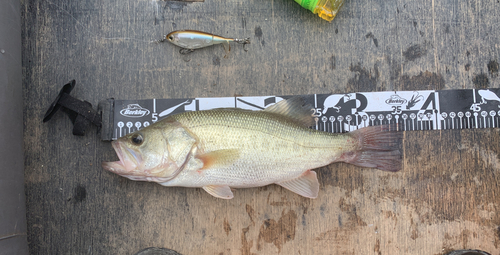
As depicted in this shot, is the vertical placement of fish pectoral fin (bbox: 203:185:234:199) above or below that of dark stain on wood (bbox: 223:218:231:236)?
above

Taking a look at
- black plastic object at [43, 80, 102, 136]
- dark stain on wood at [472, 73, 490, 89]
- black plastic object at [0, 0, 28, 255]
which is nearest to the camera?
black plastic object at [0, 0, 28, 255]

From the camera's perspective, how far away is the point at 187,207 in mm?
2270

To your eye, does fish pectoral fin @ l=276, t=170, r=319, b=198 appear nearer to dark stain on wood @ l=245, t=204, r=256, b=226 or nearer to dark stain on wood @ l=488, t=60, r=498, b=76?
dark stain on wood @ l=245, t=204, r=256, b=226

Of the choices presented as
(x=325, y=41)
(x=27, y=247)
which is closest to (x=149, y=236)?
(x=27, y=247)

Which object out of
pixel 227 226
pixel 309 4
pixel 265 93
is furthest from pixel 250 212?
pixel 309 4

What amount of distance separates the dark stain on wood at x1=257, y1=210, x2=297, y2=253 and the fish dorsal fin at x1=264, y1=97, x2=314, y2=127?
2.66 feet

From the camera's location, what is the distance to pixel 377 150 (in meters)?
2.11

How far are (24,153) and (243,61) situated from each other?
1.99 m

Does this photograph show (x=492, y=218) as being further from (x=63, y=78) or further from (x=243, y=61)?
(x=63, y=78)

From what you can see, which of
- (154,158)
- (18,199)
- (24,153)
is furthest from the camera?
(24,153)

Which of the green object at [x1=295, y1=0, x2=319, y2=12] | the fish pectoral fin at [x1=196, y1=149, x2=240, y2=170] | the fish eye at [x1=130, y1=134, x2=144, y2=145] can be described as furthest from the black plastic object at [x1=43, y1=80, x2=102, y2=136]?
the green object at [x1=295, y1=0, x2=319, y2=12]

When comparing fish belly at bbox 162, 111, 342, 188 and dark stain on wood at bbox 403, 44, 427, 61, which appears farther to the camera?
dark stain on wood at bbox 403, 44, 427, 61

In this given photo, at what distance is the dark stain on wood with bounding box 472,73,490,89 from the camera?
92.3 inches

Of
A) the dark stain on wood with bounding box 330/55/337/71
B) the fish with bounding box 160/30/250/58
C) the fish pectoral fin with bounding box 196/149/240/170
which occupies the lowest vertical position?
the fish pectoral fin with bounding box 196/149/240/170
